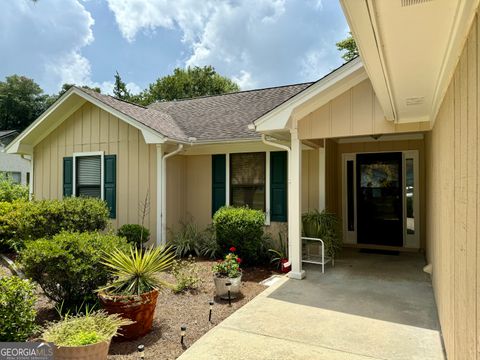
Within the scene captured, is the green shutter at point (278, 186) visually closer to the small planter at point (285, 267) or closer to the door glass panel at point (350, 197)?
the small planter at point (285, 267)

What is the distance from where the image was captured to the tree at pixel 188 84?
1184 inches

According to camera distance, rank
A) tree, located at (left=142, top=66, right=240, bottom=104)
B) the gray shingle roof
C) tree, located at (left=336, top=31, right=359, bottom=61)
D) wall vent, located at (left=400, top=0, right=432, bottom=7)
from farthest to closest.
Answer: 1. tree, located at (left=142, top=66, right=240, bottom=104)
2. tree, located at (left=336, top=31, right=359, bottom=61)
3. the gray shingle roof
4. wall vent, located at (left=400, top=0, right=432, bottom=7)

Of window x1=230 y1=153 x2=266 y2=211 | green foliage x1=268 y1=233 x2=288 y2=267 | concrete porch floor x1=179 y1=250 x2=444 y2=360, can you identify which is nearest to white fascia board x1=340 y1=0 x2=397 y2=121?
concrete porch floor x1=179 y1=250 x2=444 y2=360

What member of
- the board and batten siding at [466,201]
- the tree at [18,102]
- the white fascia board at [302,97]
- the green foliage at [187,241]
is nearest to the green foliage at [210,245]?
the green foliage at [187,241]

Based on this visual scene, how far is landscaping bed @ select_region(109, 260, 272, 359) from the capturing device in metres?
3.24

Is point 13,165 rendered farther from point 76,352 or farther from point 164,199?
point 76,352

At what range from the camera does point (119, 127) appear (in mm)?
8070

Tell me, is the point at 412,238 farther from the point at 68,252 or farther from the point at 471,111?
the point at 68,252

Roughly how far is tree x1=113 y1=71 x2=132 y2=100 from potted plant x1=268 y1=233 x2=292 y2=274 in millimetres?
30629

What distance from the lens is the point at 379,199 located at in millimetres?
8328

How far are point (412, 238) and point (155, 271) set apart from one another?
6.78 metres

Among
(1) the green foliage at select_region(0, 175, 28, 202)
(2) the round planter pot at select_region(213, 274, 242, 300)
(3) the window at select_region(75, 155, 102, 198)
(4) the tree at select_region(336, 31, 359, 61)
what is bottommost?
(2) the round planter pot at select_region(213, 274, 242, 300)

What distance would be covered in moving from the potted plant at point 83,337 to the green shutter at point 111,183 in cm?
538

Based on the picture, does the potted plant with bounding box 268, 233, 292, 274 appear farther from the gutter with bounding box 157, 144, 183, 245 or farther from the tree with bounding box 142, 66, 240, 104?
the tree with bounding box 142, 66, 240, 104
